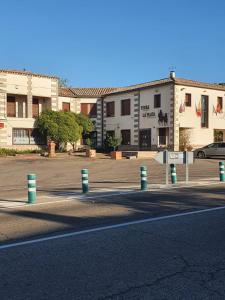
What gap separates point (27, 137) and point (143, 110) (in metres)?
11.4

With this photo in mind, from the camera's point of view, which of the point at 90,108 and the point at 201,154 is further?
the point at 90,108

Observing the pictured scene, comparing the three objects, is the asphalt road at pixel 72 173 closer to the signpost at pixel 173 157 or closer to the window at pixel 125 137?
the signpost at pixel 173 157

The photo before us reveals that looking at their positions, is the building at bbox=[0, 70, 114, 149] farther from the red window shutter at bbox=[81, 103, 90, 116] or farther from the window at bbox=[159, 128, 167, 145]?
the window at bbox=[159, 128, 167, 145]

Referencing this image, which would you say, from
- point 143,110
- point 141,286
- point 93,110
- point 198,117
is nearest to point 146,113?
point 143,110

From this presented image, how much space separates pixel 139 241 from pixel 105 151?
118 feet

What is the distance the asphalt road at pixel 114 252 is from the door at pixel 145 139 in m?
30.1

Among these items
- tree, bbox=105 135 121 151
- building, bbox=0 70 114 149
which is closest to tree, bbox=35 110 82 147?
building, bbox=0 70 114 149

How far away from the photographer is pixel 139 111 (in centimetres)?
4234

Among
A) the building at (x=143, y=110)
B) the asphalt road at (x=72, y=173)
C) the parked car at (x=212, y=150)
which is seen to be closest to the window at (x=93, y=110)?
the building at (x=143, y=110)

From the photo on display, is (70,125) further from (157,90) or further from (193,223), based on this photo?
(193,223)

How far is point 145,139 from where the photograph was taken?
4181 centimetres

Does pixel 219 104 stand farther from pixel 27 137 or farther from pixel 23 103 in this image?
pixel 23 103

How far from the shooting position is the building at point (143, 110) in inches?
1505

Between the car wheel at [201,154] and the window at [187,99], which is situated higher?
the window at [187,99]
